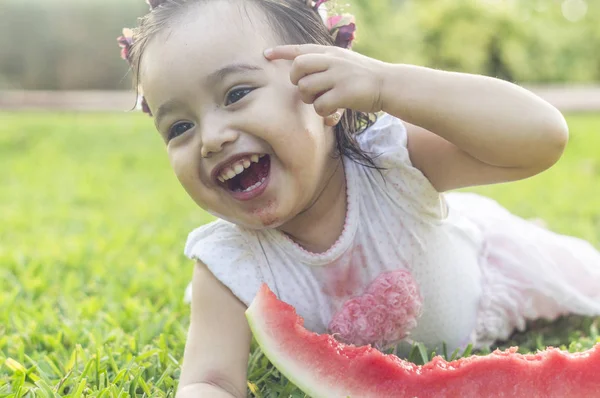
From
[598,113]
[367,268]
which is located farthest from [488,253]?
[598,113]

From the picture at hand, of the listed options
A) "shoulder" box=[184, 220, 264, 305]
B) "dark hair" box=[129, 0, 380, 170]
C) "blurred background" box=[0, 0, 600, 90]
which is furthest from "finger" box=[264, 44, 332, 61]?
"blurred background" box=[0, 0, 600, 90]

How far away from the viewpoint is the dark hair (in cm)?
153

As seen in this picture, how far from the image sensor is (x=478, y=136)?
1.43m

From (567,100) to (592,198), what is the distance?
6.17 metres

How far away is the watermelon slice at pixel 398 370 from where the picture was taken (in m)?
1.31

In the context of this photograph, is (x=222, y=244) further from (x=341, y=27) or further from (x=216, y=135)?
(x=341, y=27)

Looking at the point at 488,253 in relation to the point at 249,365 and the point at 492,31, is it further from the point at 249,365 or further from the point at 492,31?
the point at 492,31

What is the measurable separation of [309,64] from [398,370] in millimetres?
625

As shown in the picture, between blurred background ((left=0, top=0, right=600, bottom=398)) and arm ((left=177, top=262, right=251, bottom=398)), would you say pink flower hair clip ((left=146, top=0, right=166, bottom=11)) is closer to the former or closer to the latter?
blurred background ((left=0, top=0, right=600, bottom=398))

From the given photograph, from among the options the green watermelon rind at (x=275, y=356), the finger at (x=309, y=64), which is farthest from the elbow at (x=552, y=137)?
the green watermelon rind at (x=275, y=356)

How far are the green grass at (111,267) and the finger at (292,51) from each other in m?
0.70

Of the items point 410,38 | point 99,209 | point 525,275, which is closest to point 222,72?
point 525,275

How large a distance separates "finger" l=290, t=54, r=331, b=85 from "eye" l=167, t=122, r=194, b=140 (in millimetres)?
252

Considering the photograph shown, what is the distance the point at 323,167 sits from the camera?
5.21 feet
